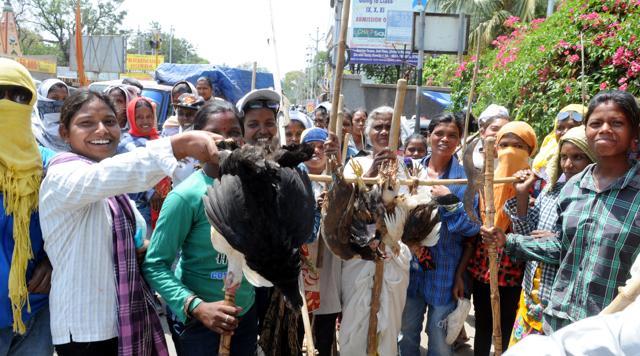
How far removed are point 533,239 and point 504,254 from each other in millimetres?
690

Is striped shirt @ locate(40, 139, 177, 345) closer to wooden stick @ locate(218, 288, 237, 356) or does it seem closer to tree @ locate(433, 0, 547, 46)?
wooden stick @ locate(218, 288, 237, 356)

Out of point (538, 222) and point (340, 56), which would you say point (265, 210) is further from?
point (538, 222)

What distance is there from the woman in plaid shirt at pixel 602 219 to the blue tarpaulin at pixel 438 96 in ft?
35.8

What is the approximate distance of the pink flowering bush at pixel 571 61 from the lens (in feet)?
16.2

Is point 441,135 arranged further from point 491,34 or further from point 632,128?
point 491,34

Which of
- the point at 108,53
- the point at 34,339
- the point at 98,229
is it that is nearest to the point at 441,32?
the point at 98,229

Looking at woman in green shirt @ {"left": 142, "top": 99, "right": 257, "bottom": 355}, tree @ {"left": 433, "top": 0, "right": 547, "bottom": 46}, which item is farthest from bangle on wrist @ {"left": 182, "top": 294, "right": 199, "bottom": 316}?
tree @ {"left": 433, "top": 0, "right": 547, "bottom": 46}

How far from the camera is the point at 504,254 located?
3314 mm


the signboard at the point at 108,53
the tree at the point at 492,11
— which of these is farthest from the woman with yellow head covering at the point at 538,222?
the signboard at the point at 108,53

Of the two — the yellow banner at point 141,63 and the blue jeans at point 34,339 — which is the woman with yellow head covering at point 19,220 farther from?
the yellow banner at point 141,63

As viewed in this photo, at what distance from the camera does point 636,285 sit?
1.69 meters

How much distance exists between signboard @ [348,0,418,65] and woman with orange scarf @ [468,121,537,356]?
2353 centimetres

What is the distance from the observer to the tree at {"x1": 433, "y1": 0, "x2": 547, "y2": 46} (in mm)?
19188

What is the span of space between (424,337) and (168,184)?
2.61 metres
